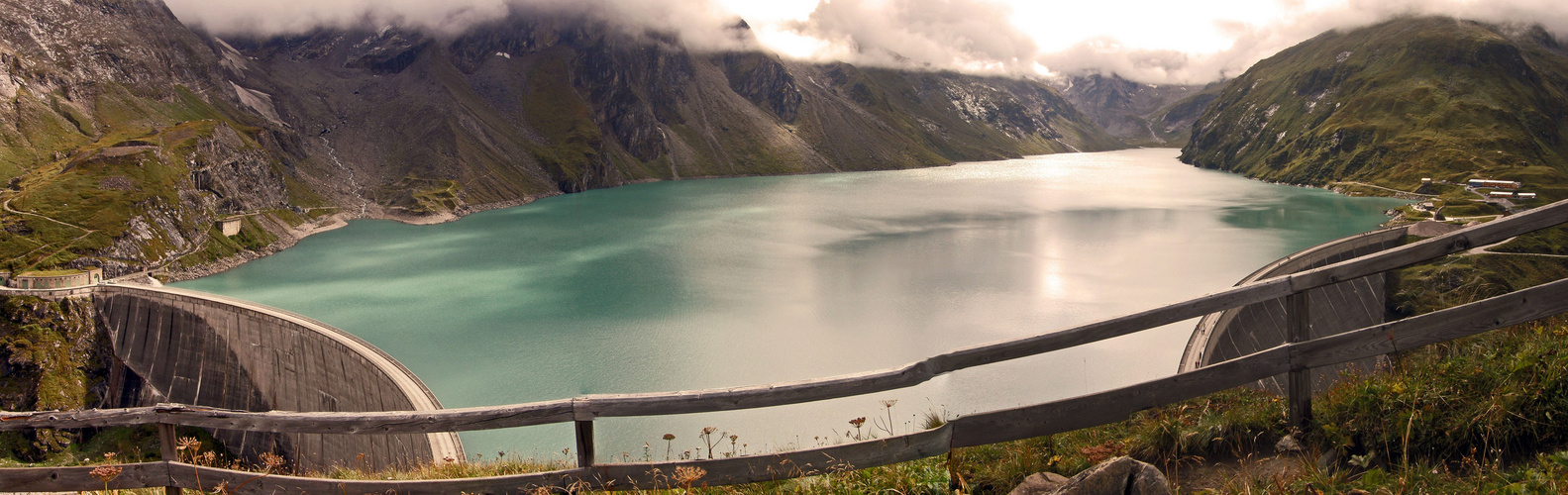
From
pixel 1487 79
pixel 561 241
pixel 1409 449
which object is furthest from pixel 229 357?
pixel 1487 79

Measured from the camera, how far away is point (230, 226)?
Result: 8119 cm

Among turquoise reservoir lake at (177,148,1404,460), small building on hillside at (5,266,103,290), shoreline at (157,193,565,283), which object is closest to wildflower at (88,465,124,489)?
turquoise reservoir lake at (177,148,1404,460)

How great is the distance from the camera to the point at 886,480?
523 cm

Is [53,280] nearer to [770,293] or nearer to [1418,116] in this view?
[770,293]

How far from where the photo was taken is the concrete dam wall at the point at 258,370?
24047mm

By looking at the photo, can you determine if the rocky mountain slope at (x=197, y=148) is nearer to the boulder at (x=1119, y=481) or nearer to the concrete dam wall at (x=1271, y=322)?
the boulder at (x=1119, y=481)

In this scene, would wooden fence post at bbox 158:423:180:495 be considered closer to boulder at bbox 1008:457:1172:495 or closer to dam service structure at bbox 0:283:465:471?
boulder at bbox 1008:457:1172:495

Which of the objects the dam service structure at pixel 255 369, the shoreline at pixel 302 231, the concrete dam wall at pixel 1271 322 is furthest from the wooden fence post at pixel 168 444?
the shoreline at pixel 302 231

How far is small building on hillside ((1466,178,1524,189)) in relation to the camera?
3698 inches

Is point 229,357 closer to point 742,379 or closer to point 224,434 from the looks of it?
point 224,434

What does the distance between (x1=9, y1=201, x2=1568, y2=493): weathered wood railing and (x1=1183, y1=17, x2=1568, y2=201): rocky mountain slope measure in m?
132

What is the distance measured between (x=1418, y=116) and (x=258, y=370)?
18222 centimetres

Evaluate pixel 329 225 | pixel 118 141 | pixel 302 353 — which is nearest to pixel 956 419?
pixel 302 353

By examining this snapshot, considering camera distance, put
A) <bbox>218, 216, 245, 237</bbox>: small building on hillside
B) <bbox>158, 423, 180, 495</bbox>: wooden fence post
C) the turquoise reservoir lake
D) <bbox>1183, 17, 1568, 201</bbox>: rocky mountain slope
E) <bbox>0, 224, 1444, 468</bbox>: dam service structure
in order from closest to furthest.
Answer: <bbox>158, 423, 180, 495</bbox>: wooden fence post < <bbox>0, 224, 1444, 468</bbox>: dam service structure < the turquoise reservoir lake < <bbox>218, 216, 245, 237</bbox>: small building on hillside < <bbox>1183, 17, 1568, 201</bbox>: rocky mountain slope
